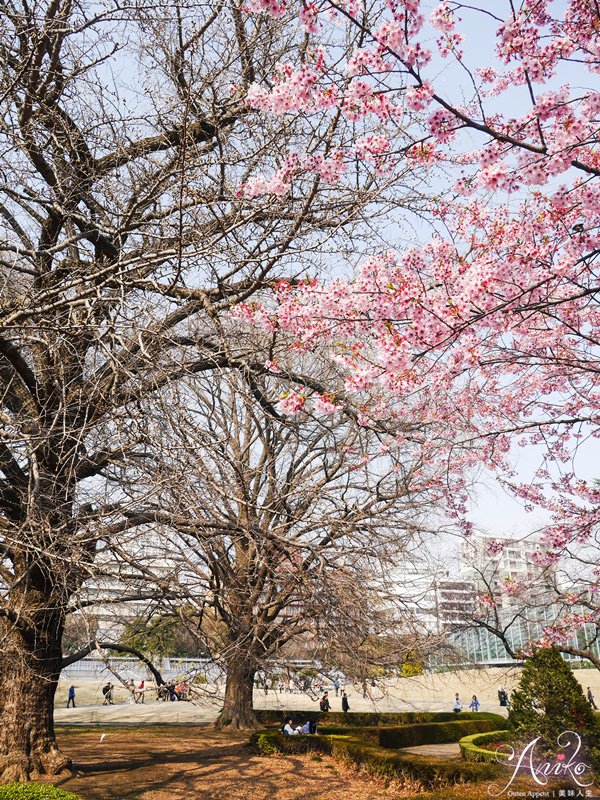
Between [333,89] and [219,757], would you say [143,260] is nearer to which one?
[333,89]

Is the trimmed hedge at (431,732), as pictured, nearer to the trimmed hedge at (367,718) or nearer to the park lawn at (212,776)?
the trimmed hedge at (367,718)

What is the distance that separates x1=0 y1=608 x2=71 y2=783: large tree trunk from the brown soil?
51cm

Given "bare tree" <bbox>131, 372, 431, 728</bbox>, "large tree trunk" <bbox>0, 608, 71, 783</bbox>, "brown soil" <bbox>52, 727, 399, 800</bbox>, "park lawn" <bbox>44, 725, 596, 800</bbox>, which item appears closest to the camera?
"bare tree" <bbox>131, 372, 431, 728</bbox>

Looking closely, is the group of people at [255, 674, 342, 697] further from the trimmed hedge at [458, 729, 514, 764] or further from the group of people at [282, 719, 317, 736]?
the group of people at [282, 719, 317, 736]

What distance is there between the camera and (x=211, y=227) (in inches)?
275

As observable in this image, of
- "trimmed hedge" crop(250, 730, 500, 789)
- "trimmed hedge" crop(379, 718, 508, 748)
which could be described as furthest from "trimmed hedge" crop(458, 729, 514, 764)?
"trimmed hedge" crop(379, 718, 508, 748)

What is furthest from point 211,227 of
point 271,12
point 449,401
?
point 449,401

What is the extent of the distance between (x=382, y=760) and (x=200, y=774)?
3517 millimetres

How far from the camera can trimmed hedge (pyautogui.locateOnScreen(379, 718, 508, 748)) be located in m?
17.7

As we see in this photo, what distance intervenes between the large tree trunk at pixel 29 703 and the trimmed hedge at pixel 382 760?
6.04 meters

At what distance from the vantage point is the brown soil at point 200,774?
33.0ft

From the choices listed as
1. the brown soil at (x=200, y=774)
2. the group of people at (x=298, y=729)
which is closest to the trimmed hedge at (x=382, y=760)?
the brown soil at (x=200, y=774)

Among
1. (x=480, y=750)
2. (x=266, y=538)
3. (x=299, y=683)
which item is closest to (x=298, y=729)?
(x=480, y=750)

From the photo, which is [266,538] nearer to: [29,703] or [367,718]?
[29,703]
